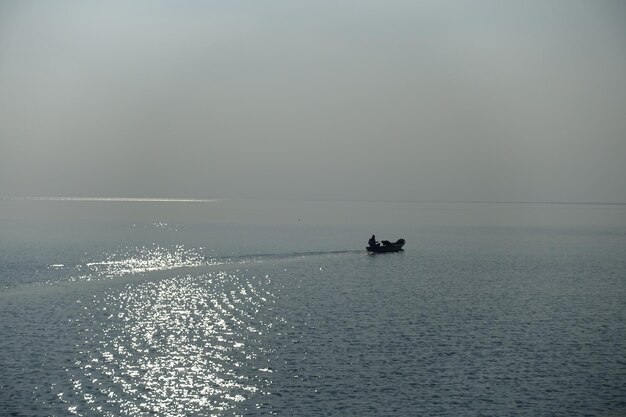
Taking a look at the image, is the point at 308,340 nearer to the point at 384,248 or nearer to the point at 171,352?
the point at 171,352

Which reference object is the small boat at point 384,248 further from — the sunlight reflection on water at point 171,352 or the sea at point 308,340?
the sunlight reflection on water at point 171,352

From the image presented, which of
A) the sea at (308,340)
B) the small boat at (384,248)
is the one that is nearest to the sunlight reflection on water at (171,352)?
the sea at (308,340)

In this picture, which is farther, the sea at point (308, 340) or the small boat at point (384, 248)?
the small boat at point (384, 248)

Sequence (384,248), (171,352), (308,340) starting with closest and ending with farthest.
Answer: (171,352), (308,340), (384,248)

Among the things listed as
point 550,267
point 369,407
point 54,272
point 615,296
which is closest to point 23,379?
point 369,407

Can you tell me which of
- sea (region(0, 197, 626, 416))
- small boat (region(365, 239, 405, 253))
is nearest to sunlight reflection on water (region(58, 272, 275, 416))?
sea (region(0, 197, 626, 416))

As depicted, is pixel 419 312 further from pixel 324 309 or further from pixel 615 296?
pixel 615 296

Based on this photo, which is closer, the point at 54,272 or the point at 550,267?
the point at 54,272

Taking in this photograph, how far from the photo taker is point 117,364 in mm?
49156

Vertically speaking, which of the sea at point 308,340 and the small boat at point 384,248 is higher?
the small boat at point 384,248

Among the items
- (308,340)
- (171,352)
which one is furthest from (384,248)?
(171,352)

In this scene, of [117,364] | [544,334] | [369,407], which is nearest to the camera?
[369,407]

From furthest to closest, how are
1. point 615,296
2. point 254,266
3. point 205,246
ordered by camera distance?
point 205,246, point 254,266, point 615,296

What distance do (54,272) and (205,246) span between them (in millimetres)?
62059
